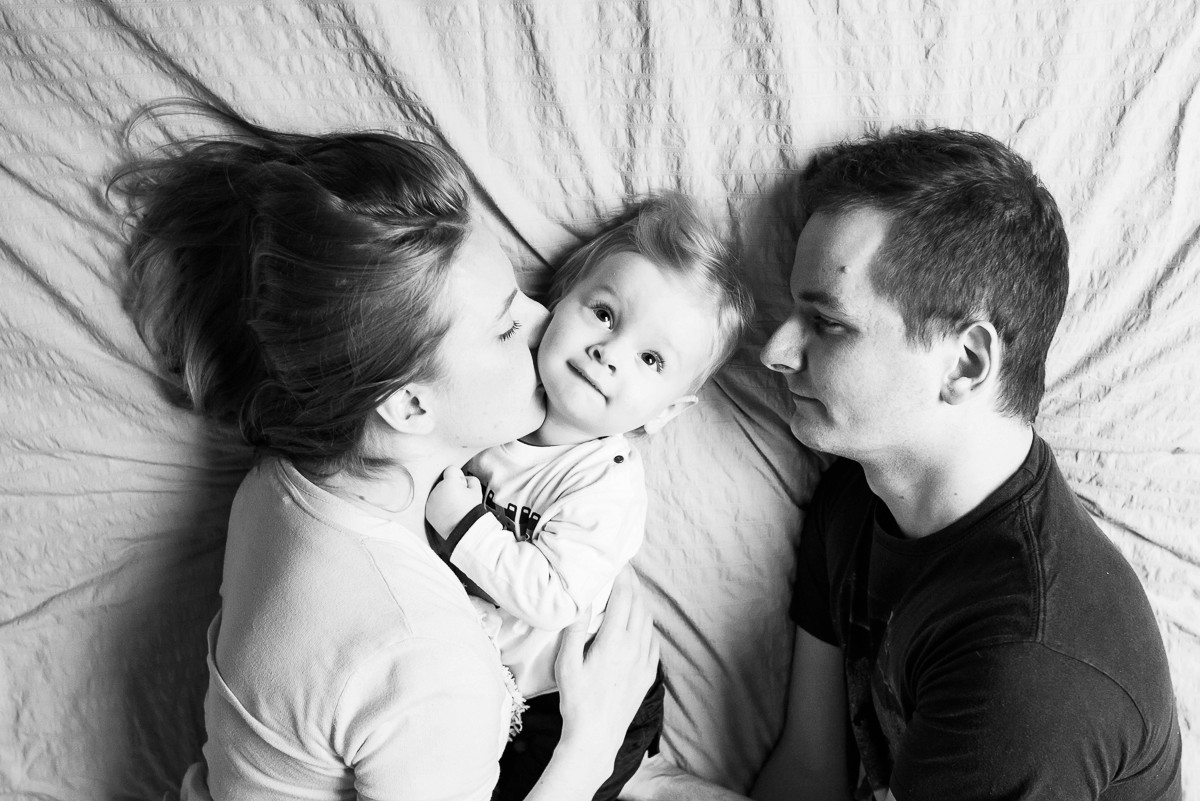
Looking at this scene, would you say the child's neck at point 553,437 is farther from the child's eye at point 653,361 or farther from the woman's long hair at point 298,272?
the woman's long hair at point 298,272

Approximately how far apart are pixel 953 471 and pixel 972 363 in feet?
0.53

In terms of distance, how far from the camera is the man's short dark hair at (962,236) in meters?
1.25

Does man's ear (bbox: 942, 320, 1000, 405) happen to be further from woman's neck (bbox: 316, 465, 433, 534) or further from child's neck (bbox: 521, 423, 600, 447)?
woman's neck (bbox: 316, 465, 433, 534)

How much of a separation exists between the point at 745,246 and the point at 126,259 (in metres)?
0.99

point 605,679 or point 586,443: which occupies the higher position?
point 586,443

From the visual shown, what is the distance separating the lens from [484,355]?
3.90ft

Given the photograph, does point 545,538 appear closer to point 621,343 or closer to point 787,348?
point 621,343

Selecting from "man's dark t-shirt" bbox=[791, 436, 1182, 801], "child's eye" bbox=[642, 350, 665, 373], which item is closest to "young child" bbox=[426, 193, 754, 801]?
"child's eye" bbox=[642, 350, 665, 373]

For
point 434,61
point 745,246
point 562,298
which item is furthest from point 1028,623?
point 434,61

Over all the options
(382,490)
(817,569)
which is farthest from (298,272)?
(817,569)

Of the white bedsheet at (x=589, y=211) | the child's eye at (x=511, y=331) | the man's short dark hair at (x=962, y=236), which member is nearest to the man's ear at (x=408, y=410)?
the child's eye at (x=511, y=331)

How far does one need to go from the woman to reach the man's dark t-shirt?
524 mm

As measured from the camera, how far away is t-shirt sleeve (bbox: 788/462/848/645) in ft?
5.09

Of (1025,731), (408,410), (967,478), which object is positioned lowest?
(1025,731)
